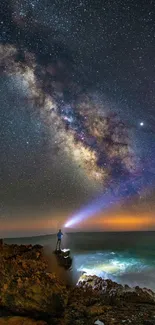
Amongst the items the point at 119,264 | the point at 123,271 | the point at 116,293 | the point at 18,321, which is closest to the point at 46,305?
the point at 18,321

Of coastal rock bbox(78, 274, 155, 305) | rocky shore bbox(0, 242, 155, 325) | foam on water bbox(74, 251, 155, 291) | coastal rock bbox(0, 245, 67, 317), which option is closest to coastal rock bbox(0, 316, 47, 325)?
rocky shore bbox(0, 242, 155, 325)

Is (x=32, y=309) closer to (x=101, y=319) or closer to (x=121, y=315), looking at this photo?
(x=101, y=319)

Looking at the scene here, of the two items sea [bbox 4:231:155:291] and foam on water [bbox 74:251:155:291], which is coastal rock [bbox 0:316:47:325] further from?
foam on water [bbox 74:251:155:291]

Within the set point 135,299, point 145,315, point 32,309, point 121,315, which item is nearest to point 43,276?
point 32,309

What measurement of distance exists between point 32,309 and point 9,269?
2.44 metres

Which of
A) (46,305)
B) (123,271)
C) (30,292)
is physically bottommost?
(123,271)

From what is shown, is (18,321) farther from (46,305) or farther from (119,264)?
(119,264)

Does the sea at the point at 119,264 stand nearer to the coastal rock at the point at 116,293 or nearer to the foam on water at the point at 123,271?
the foam on water at the point at 123,271

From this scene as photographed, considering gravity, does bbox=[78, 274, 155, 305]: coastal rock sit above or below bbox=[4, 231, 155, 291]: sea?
above

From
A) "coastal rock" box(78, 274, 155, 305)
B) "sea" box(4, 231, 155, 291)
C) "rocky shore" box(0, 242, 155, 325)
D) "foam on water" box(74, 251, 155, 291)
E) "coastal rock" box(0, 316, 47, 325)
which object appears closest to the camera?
"coastal rock" box(0, 316, 47, 325)

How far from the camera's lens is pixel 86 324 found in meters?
10.2

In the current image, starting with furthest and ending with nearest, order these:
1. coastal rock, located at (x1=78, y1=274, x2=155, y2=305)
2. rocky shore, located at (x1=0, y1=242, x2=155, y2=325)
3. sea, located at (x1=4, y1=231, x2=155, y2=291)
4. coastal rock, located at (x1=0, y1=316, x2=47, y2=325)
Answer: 1. sea, located at (x1=4, y1=231, x2=155, y2=291)
2. coastal rock, located at (x1=78, y1=274, x2=155, y2=305)
3. rocky shore, located at (x1=0, y1=242, x2=155, y2=325)
4. coastal rock, located at (x1=0, y1=316, x2=47, y2=325)

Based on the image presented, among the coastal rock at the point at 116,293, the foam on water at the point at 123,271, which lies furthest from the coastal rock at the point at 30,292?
the foam on water at the point at 123,271

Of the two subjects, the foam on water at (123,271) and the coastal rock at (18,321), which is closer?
the coastal rock at (18,321)
